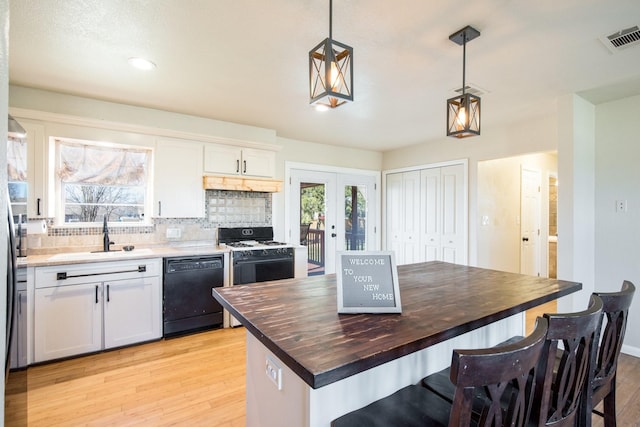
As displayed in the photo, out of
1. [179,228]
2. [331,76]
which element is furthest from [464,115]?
[179,228]

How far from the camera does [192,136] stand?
12.0 ft

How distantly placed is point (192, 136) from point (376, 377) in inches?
130

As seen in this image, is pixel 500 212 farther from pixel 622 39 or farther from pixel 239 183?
pixel 239 183

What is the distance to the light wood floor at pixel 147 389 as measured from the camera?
6.75 ft

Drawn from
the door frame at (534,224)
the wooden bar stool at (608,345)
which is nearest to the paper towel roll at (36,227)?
the wooden bar stool at (608,345)

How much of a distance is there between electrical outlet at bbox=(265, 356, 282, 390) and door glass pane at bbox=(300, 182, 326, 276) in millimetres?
3700

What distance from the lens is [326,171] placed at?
17.4ft

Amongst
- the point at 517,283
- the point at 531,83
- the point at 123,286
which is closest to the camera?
the point at 517,283

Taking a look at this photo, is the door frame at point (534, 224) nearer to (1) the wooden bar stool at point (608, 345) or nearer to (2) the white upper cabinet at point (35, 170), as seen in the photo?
(1) the wooden bar stool at point (608, 345)

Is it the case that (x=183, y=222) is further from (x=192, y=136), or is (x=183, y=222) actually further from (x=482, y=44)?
(x=482, y=44)

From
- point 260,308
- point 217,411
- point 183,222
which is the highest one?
point 183,222

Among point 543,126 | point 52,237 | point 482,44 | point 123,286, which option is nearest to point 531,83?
point 482,44

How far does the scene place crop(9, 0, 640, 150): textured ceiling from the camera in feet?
6.01

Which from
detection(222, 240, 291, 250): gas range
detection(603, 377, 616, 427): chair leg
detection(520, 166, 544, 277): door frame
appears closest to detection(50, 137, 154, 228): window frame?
detection(222, 240, 291, 250): gas range
